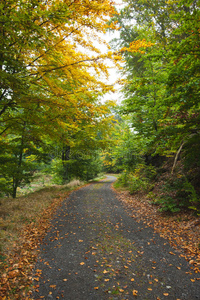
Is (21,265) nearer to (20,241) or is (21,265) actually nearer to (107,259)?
(20,241)

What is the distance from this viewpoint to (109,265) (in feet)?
12.5

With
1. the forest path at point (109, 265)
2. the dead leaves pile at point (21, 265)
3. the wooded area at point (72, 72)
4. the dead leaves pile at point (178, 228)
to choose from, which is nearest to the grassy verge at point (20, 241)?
the dead leaves pile at point (21, 265)

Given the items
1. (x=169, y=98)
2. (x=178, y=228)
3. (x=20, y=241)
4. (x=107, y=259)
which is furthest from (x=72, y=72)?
(x=178, y=228)

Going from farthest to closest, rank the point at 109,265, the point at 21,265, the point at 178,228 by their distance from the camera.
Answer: the point at 178,228 < the point at 109,265 < the point at 21,265

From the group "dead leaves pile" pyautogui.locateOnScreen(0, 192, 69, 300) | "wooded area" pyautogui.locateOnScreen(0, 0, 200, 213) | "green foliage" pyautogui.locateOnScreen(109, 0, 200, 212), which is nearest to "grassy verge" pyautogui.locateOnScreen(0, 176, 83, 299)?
A: "dead leaves pile" pyautogui.locateOnScreen(0, 192, 69, 300)

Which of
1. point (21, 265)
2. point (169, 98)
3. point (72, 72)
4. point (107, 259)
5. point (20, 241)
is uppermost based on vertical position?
point (72, 72)

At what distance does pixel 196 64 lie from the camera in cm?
422

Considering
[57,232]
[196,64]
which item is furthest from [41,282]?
[196,64]

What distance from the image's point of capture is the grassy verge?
10.1 feet

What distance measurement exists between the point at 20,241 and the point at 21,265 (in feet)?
3.36

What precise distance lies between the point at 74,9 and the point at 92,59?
1265mm

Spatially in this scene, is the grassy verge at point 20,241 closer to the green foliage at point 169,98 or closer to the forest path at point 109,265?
the forest path at point 109,265

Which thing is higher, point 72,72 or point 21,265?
point 72,72

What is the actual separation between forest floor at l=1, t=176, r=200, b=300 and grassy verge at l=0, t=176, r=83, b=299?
0.07ft
